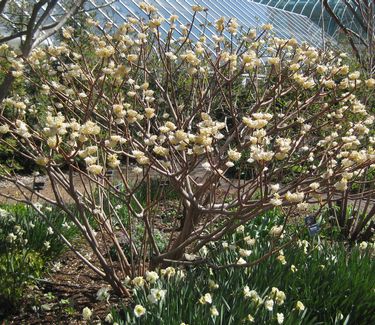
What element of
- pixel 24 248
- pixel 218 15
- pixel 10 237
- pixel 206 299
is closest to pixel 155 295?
pixel 206 299

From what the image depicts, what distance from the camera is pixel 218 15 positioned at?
17828 millimetres

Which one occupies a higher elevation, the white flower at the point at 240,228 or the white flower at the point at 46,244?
the white flower at the point at 240,228

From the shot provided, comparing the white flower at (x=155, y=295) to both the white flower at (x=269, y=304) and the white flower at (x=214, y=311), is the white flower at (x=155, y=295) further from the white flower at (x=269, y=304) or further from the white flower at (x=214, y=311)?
the white flower at (x=269, y=304)

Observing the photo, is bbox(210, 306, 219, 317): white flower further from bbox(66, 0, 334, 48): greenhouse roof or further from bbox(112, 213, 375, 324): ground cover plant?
bbox(66, 0, 334, 48): greenhouse roof

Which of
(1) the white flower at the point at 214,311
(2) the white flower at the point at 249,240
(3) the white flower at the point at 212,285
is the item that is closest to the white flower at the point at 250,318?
(1) the white flower at the point at 214,311

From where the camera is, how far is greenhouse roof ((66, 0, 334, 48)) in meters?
13.3

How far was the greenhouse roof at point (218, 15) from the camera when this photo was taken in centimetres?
1334

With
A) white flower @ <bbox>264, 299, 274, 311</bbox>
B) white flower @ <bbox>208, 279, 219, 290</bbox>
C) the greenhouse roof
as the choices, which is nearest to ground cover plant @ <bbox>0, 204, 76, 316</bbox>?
white flower @ <bbox>208, 279, 219, 290</bbox>

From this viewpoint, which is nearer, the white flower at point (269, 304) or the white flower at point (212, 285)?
the white flower at point (269, 304)

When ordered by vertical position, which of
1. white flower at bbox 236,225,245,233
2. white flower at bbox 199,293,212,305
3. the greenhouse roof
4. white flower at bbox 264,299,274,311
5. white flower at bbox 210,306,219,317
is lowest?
white flower at bbox 210,306,219,317

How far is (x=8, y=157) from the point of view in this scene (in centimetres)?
820

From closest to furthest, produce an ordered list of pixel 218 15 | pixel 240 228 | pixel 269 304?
pixel 269 304 < pixel 240 228 < pixel 218 15

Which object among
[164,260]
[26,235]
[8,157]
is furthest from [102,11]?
[164,260]

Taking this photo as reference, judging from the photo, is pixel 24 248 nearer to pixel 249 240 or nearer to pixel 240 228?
pixel 240 228
